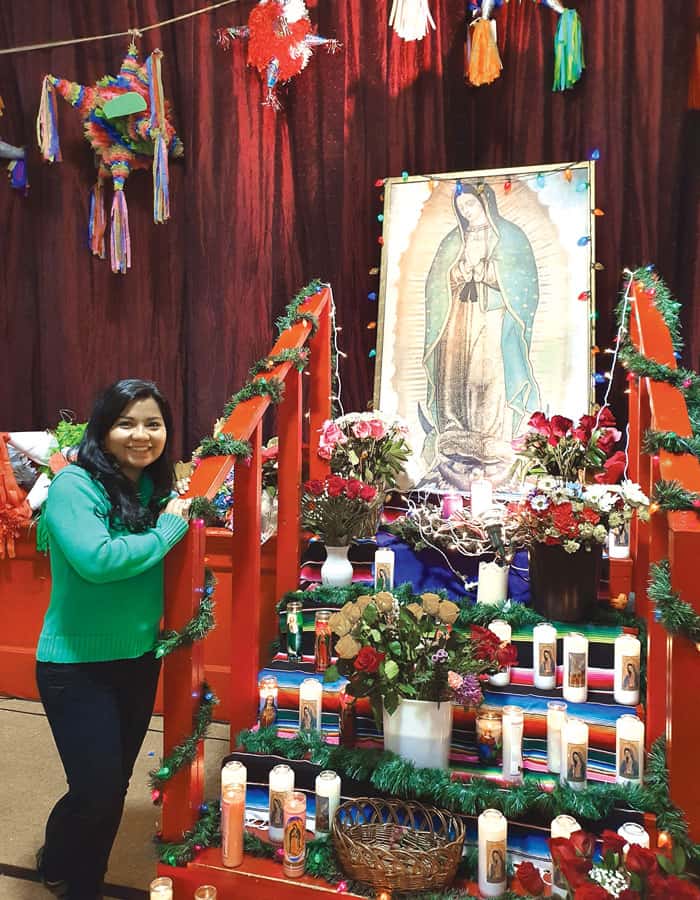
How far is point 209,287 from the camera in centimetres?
411

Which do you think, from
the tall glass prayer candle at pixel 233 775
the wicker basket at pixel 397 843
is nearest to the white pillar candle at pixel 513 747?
the wicker basket at pixel 397 843

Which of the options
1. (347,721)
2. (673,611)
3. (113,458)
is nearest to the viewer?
(673,611)

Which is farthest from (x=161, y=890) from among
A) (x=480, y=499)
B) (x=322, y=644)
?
(x=480, y=499)

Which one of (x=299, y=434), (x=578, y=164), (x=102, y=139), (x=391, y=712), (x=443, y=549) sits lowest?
(x=391, y=712)

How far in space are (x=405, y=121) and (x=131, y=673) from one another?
2.92 m

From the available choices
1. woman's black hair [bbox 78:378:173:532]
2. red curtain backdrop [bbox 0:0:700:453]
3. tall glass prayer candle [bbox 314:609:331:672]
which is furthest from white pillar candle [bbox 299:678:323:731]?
red curtain backdrop [bbox 0:0:700:453]

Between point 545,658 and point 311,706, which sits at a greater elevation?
point 545,658

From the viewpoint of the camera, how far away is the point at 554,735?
2.04m

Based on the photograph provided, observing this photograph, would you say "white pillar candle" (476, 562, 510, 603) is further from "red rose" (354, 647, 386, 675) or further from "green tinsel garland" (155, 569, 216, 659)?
"green tinsel garland" (155, 569, 216, 659)

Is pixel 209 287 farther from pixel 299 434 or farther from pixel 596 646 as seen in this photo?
pixel 596 646

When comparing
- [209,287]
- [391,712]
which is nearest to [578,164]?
[209,287]

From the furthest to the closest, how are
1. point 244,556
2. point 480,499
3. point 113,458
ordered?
point 480,499, point 244,556, point 113,458

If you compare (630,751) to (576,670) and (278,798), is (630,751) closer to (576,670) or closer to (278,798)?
(576,670)

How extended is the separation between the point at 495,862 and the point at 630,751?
430 millimetres
